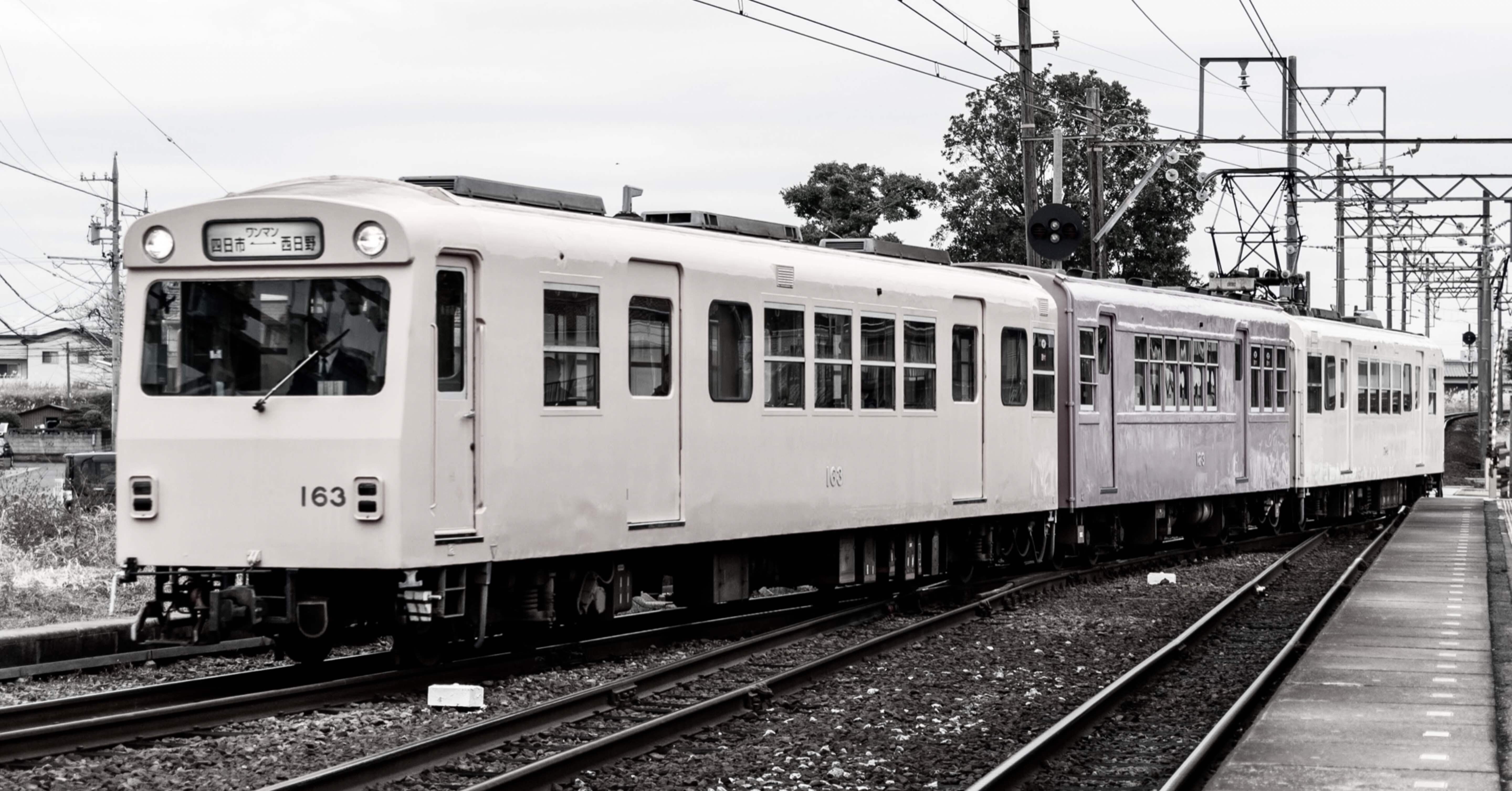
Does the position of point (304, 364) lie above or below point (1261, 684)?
above

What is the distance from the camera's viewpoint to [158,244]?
11.0 m

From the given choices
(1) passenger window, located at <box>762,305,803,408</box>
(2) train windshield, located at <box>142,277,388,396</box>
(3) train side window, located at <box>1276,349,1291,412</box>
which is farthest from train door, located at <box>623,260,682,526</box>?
(3) train side window, located at <box>1276,349,1291,412</box>

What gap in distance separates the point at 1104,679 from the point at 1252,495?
44.7 feet

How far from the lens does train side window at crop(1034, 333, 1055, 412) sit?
17891 mm

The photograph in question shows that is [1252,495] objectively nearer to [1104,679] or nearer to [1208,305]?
[1208,305]

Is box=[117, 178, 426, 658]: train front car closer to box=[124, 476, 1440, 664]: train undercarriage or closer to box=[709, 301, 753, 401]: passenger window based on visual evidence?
box=[124, 476, 1440, 664]: train undercarriage

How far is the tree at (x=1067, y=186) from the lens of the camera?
5112 centimetres

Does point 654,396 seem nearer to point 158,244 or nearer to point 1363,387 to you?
point 158,244

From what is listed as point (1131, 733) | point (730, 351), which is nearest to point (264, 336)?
point (730, 351)

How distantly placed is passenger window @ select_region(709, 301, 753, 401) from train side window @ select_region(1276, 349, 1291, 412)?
43.3 feet

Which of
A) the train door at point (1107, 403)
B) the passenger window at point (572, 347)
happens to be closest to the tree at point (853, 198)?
the train door at point (1107, 403)

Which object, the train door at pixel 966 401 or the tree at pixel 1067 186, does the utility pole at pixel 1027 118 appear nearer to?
the train door at pixel 966 401

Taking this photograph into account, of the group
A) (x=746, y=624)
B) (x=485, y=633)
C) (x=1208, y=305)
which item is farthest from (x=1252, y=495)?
(x=485, y=633)

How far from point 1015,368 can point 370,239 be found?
8.25 metres
